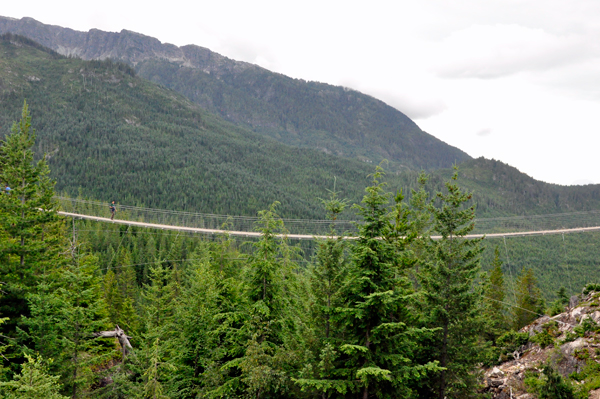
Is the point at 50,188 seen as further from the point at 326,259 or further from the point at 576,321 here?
the point at 576,321

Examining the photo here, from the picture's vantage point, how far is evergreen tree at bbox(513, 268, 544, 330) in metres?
Answer: 36.5

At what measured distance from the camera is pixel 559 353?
14.7m

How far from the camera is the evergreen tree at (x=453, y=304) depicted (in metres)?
14.6

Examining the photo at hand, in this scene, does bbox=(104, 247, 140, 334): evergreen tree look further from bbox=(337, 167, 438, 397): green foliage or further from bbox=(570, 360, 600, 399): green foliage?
bbox=(570, 360, 600, 399): green foliage

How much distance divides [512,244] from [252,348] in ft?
447

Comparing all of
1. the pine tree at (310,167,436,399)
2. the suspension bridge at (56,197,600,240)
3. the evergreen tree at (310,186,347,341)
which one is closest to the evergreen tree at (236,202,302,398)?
the evergreen tree at (310,186,347,341)

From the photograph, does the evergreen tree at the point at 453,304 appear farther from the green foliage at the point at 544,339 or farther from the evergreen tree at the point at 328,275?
the green foliage at the point at 544,339

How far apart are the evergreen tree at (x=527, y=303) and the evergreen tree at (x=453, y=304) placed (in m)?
23.8

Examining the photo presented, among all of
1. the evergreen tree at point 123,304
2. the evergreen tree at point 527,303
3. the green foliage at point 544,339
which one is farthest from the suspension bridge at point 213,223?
the green foliage at point 544,339

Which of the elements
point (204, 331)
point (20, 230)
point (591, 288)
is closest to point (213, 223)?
point (20, 230)

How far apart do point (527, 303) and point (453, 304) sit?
31.0 m

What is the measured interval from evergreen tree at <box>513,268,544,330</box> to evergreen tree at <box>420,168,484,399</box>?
23763 millimetres

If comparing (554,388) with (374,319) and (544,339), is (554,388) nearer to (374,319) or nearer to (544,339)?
(374,319)

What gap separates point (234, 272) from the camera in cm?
Result: 2188
